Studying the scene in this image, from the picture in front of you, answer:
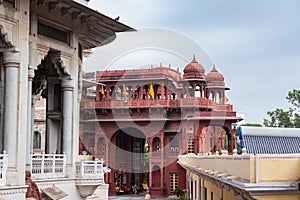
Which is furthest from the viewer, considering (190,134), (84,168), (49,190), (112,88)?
(112,88)

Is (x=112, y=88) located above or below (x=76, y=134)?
above

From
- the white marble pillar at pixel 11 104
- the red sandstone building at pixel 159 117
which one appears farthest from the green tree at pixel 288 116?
the white marble pillar at pixel 11 104

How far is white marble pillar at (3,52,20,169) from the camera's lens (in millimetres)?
15117

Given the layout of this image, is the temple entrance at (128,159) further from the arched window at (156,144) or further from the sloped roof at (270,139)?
the sloped roof at (270,139)

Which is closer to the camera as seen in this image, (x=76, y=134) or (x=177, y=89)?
(x=76, y=134)

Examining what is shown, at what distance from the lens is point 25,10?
51.7ft

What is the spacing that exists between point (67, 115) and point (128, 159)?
33562mm

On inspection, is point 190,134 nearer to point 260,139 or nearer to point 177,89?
point 177,89

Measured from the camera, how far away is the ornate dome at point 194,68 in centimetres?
4850

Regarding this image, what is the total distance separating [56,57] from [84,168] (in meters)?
4.15

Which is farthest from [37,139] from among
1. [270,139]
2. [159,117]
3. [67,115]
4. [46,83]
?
[270,139]

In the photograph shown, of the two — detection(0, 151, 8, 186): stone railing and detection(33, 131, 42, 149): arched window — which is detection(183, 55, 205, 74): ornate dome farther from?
detection(0, 151, 8, 186): stone railing

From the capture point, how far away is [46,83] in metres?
22.5

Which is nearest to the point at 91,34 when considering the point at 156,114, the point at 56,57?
the point at 56,57
